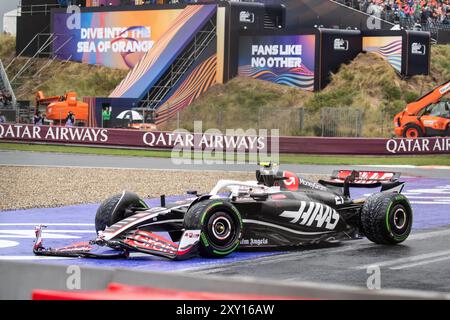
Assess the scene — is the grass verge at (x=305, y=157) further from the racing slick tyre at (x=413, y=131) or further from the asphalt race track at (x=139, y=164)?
the racing slick tyre at (x=413, y=131)

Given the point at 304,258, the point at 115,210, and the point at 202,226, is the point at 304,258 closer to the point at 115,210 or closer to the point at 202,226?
the point at 202,226

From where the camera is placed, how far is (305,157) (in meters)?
32.5

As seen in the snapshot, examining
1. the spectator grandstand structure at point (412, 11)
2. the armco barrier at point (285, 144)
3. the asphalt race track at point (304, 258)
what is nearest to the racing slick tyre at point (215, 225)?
the asphalt race track at point (304, 258)

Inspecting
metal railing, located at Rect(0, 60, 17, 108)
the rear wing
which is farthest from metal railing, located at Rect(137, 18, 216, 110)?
the rear wing

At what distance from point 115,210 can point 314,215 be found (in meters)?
2.57

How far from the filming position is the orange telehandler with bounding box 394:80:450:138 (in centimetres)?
3584

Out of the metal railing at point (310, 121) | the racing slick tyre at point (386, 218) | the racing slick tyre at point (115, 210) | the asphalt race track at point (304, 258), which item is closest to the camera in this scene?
the asphalt race track at point (304, 258)

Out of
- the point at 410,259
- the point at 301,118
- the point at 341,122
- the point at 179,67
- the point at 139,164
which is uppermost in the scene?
the point at 179,67

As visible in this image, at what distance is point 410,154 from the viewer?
3247 centimetres

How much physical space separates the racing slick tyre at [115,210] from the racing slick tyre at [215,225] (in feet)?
4.48

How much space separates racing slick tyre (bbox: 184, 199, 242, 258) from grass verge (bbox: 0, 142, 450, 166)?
19.2 m

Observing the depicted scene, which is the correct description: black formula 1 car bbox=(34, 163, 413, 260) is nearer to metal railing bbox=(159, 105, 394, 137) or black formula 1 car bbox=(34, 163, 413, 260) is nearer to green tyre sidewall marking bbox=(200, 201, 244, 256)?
green tyre sidewall marking bbox=(200, 201, 244, 256)

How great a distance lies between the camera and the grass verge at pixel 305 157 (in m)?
30.7

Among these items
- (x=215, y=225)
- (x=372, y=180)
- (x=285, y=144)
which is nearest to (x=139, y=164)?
(x=285, y=144)
